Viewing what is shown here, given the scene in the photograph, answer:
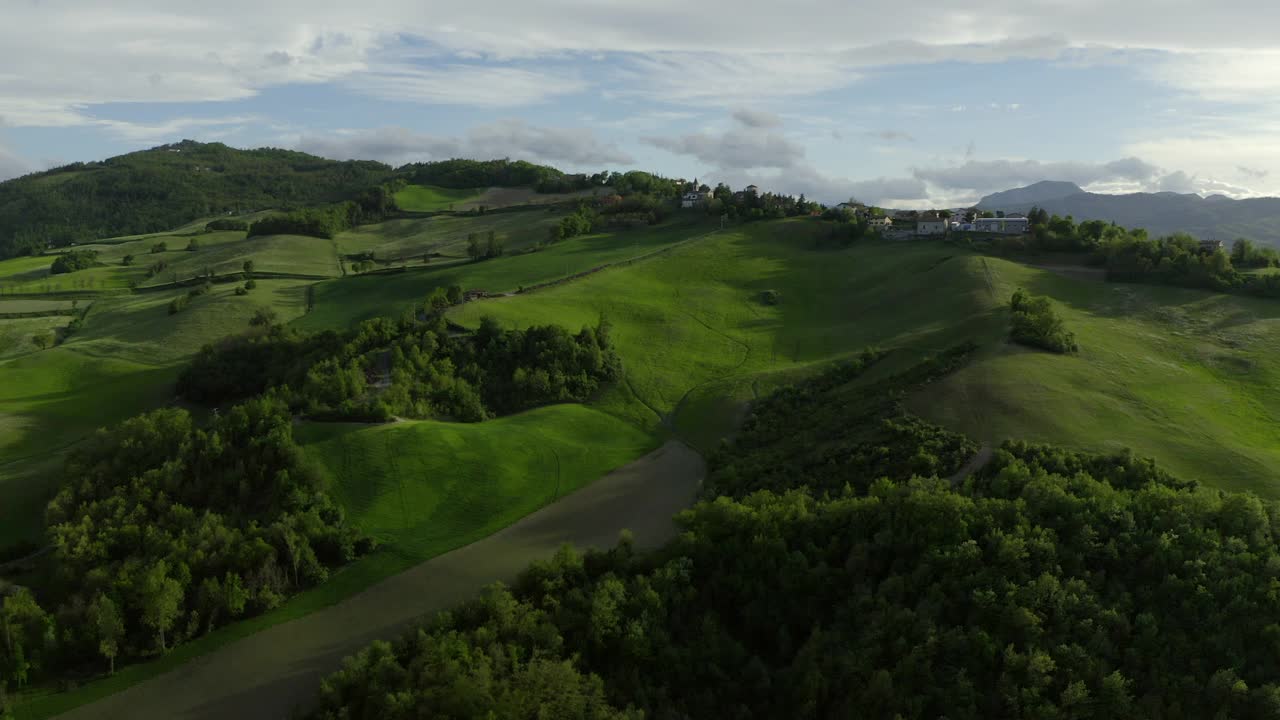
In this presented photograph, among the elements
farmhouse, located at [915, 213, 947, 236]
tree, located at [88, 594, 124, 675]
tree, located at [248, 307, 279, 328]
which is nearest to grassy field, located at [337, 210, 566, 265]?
tree, located at [248, 307, 279, 328]

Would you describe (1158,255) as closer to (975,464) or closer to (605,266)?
(975,464)

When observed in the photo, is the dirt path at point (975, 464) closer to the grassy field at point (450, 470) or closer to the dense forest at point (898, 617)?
the dense forest at point (898, 617)

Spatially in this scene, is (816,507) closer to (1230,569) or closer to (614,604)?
(614,604)

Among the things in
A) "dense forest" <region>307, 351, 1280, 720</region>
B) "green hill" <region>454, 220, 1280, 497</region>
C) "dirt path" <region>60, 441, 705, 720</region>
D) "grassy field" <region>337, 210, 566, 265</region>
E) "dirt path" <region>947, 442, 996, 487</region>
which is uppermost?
"grassy field" <region>337, 210, 566, 265</region>

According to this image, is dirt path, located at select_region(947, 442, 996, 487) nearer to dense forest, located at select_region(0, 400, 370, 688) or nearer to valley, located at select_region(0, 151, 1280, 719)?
valley, located at select_region(0, 151, 1280, 719)

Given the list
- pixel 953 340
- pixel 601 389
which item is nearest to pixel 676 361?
pixel 601 389

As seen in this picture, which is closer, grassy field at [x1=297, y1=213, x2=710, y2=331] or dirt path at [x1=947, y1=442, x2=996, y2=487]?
dirt path at [x1=947, y1=442, x2=996, y2=487]
